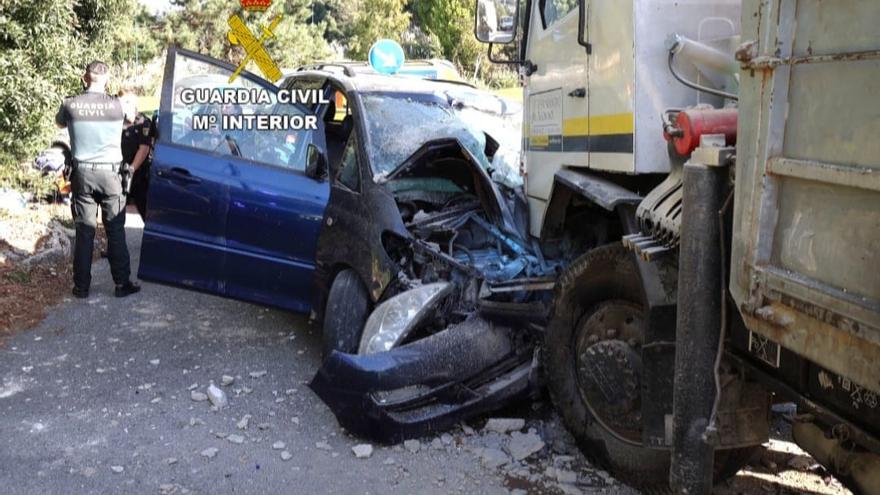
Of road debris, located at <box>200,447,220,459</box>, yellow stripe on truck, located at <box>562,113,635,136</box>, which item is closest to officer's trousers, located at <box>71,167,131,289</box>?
road debris, located at <box>200,447,220,459</box>

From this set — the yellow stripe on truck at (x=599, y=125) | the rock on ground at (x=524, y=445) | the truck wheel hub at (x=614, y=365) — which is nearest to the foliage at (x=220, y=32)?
the yellow stripe on truck at (x=599, y=125)

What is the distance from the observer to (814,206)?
6.44 ft

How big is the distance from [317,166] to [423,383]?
1.84 meters

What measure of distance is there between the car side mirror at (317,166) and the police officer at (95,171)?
2.29m

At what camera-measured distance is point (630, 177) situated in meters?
3.51

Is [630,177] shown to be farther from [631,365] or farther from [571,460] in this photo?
[571,460]

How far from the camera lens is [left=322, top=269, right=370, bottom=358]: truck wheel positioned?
15.3 feet

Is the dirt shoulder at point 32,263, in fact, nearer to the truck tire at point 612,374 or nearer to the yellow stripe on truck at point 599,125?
the truck tire at point 612,374

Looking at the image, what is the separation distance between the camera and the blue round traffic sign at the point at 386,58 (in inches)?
347

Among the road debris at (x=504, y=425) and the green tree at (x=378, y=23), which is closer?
the road debris at (x=504, y=425)

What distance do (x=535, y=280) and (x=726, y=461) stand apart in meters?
1.33

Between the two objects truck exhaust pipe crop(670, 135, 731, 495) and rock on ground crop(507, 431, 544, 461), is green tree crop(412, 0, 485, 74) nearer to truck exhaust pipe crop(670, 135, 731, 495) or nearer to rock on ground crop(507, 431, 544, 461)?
rock on ground crop(507, 431, 544, 461)

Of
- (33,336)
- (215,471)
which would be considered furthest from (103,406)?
(33,336)

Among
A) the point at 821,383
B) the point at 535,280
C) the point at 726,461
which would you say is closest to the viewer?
the point at 821,383
